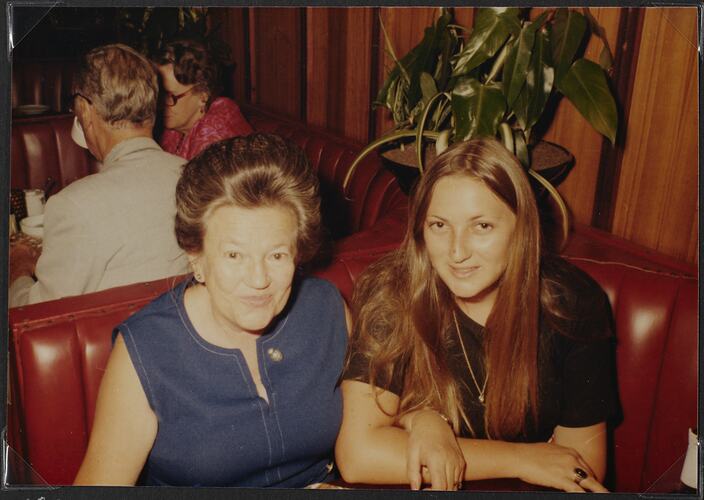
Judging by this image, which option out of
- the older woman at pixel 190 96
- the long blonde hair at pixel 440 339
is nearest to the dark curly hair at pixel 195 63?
the older woman at pixel 190 96

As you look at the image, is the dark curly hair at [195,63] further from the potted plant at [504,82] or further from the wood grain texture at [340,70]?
the potted plant at [504,82]

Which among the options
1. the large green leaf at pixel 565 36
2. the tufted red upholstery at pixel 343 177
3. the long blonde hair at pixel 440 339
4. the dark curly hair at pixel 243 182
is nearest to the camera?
the dark curly hair at pixel 243 182

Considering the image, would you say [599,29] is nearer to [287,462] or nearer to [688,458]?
[688,458]

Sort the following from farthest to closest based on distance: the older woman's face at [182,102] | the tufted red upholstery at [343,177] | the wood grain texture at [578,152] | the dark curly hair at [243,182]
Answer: the older woman's face at [182,102]
the tufted red upholstery at [343,177]
the wood grain texture at [578,152]
the dark curly hair at [243,182]

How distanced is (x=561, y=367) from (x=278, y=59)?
2.85 ft

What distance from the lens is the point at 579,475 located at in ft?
3.41

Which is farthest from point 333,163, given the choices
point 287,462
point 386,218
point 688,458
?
point 688,458

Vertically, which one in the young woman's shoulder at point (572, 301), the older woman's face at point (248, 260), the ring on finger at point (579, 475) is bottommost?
the ring on finger at point (579, 475)

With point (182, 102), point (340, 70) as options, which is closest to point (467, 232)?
point (340, 70)

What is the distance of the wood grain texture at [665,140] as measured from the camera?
1080 millimetres

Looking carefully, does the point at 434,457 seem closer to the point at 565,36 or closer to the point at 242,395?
the point at 242,395

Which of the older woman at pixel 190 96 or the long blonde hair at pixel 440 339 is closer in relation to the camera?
the long blonde hair at pixel 440 339

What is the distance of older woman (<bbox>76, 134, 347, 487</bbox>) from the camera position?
922 mm

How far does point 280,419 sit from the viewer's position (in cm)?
101
